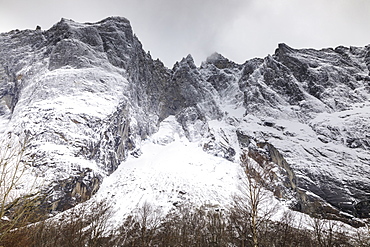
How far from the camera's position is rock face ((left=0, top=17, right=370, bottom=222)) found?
210 ft

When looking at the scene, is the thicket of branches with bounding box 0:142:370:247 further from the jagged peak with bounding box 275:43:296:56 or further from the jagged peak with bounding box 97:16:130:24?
the jagged peak with bounding box 275:43:296:56

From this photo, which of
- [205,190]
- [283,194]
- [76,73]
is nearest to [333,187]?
[283,194]

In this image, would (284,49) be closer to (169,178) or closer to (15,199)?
(169,178)

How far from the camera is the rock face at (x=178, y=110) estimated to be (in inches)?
2517

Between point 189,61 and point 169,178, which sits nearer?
point 169,178

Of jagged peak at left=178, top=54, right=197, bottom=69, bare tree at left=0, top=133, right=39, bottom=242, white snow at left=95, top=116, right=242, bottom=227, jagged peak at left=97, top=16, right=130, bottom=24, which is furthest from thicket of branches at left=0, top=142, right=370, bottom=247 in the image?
jagged peak at left=178, top=54, right=197, bottom=69

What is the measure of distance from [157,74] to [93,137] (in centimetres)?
8796

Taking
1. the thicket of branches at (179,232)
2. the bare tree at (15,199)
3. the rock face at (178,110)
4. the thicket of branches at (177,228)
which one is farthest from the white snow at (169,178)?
the bare tree at (15,199)

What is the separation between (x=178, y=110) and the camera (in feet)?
470

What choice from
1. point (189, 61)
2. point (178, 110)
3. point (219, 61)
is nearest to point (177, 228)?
point (178, 110)

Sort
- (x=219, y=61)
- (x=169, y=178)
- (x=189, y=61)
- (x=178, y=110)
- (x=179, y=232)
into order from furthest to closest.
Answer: (x=219, y=61)
(x=189, y=61)
(x=178, y=110)
(x=169, y=178)
(x=179, y=232)

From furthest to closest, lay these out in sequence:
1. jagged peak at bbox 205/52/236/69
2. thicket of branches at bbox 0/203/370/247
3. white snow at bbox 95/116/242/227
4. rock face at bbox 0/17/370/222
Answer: jagged peak at bbox 205/52/236/69, white snow at bbox 95/116/242/227, rock face at bbox 0/17/370/222, thicket of branches at bbox 0/203/370/247

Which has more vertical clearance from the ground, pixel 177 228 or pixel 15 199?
pixel 177 228

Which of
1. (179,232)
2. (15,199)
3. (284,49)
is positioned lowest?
(15,199)
